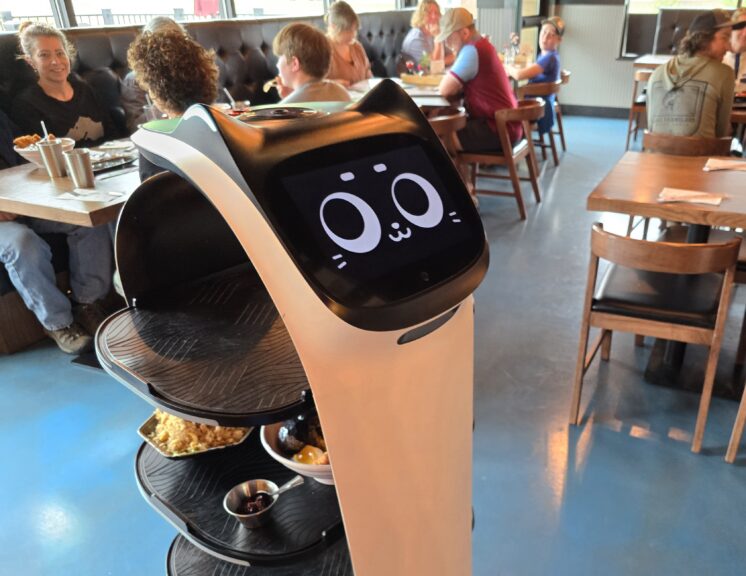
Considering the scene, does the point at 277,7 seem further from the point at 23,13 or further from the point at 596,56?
the point at 596,56

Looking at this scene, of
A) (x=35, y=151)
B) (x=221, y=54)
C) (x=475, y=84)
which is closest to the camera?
(x=35, y=151)

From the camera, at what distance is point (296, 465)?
891 mm

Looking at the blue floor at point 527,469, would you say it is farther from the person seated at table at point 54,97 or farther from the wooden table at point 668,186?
the person seated at table at point 54,97

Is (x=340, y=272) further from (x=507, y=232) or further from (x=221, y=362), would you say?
(x=507, y=232)

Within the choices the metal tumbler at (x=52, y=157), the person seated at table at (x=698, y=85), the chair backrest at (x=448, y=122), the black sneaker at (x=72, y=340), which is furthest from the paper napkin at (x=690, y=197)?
the black sneaker at (x=72, y=340)

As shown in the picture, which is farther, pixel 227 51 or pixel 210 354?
pixel 227 51

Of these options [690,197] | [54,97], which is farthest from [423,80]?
[690,197]

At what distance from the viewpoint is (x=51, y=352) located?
9.04ft

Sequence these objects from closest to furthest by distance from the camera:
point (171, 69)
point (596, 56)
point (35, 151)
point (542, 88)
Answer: point (171, 69) < point (35, 151) < point (542, 88) < point (596, 56)

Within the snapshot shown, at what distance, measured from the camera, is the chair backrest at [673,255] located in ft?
5.57

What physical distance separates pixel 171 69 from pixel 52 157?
27.0 inches

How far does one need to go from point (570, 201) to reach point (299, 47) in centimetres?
249

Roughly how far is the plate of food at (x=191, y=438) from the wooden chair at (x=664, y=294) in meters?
1.31

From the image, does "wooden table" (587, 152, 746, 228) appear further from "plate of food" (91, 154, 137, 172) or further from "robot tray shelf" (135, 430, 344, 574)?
"plate of food" (91, 154, 137, 172)
